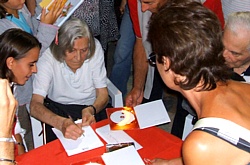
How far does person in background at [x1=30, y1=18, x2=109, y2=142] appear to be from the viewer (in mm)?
2471

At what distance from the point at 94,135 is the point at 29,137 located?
153 cm

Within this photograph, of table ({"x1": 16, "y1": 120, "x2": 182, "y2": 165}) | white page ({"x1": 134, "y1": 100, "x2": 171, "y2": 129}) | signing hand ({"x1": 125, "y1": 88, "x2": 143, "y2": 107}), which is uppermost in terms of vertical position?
white page ({"x1": 134, "y1": 100, "x2": 171, "y2": 129})

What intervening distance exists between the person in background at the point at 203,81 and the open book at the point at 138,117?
465 millimetres

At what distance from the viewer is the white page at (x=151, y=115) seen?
2.11 metres

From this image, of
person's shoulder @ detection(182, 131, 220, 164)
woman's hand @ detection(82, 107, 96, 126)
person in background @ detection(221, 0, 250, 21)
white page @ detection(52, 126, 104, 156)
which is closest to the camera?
person's shoulder @ detection(182, 131, 220, 164)

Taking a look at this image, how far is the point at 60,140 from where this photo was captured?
2016mm

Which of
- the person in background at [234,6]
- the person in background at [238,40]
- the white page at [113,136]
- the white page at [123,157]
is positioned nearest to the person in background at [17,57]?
the white page at [113,136]

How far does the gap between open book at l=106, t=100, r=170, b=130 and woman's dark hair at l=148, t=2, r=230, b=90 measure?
0.53m

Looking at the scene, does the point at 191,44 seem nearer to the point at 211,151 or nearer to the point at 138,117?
the point at 211,151

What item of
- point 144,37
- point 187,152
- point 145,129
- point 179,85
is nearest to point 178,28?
point 179,85

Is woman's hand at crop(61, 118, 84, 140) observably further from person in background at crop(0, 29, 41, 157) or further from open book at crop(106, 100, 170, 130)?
person in background at crop(0, 29, 41, 157)

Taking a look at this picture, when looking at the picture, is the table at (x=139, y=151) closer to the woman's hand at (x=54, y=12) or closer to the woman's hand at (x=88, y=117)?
the woman's hand at (x=88, y=117)

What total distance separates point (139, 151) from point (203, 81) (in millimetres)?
547

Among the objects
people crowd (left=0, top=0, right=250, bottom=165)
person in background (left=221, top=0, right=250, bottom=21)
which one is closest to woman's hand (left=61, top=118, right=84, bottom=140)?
people crowd (left=0, top=0, right=250, bottom=165)
